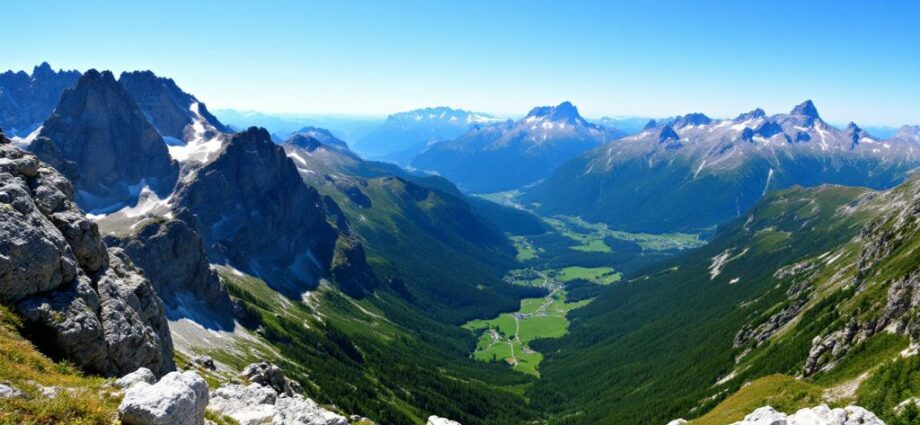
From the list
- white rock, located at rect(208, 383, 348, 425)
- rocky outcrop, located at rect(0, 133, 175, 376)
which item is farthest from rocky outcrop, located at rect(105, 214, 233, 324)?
white rock, located at rect(208, 383, 348, 425)

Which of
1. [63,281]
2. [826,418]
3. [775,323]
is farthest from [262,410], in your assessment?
[775,323]

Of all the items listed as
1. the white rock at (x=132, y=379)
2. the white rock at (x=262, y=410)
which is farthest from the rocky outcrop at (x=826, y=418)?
the white rock at (x=132, y=379)

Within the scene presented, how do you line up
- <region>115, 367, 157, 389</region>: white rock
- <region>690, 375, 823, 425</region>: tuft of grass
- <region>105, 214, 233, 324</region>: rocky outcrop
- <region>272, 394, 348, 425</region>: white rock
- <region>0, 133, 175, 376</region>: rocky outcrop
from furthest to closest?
1. <region>105, 214, 233, 324</region>: rocky outcrop
2. <region>690, 375, 823, 425</region>: tuft of grass
3. <region>272, 394, 348, 425</region>: white rock
4. <region>0, 133, 175, 376</region>: rocky outcrop
5. <region>115, 367, 157, 389</region>: white rock

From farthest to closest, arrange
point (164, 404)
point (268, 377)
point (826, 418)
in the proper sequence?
1. point (268, 377)
2. point (826, 418)
3. point (164, 404)

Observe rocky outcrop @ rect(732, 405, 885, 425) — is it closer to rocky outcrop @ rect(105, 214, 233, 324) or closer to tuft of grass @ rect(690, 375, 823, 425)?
tuft of grass @ rect(690, 375, 823, 425)

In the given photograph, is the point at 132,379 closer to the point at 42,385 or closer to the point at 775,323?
the point at 42,385

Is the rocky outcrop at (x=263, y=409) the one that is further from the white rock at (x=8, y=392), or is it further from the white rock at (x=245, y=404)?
the white rock at (x=8, y=392)
